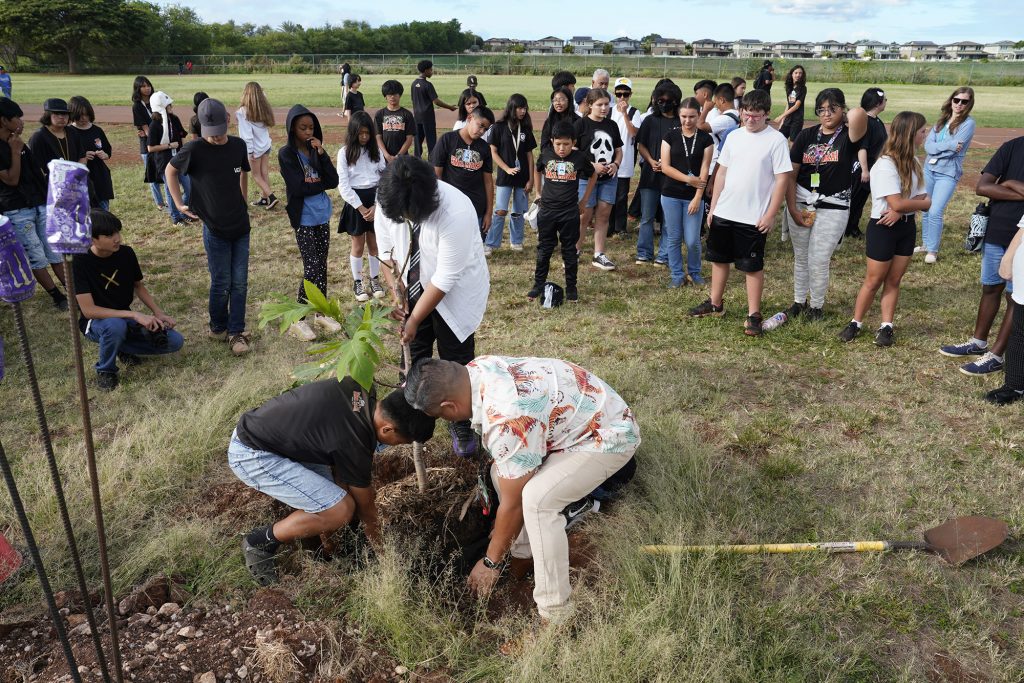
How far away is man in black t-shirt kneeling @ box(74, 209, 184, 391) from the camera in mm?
5004

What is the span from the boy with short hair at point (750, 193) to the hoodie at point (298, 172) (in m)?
3.38

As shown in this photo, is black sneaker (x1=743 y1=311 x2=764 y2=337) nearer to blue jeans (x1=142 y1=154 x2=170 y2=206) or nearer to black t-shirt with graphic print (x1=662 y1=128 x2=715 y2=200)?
black t-shirt with graphic print (x1=662 y1=128 x2=715 y2=200)

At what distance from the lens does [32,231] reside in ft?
20.4

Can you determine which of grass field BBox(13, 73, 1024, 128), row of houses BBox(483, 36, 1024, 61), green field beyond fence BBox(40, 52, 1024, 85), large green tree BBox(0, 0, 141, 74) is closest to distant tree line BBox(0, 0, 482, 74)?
large green tree BBox(0, 0, 141, 74)

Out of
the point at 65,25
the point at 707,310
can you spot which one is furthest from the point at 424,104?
the point at 65,25

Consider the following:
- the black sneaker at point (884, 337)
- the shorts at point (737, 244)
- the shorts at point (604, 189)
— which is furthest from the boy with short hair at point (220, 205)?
the black sneaker at point (884, 337)

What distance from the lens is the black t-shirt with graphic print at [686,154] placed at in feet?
22.2

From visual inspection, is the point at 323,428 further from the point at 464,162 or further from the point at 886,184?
the point at 886,184

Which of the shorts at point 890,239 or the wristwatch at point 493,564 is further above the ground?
the shorts at point 890,239

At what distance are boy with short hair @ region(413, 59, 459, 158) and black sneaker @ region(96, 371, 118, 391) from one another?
24.8ft

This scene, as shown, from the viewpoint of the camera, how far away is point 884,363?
547 cm

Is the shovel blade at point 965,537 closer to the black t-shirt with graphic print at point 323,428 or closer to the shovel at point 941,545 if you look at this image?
the shovel at point 941,545

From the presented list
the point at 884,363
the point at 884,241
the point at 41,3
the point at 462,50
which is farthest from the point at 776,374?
the point at 462,50

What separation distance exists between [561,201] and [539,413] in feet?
13.3
